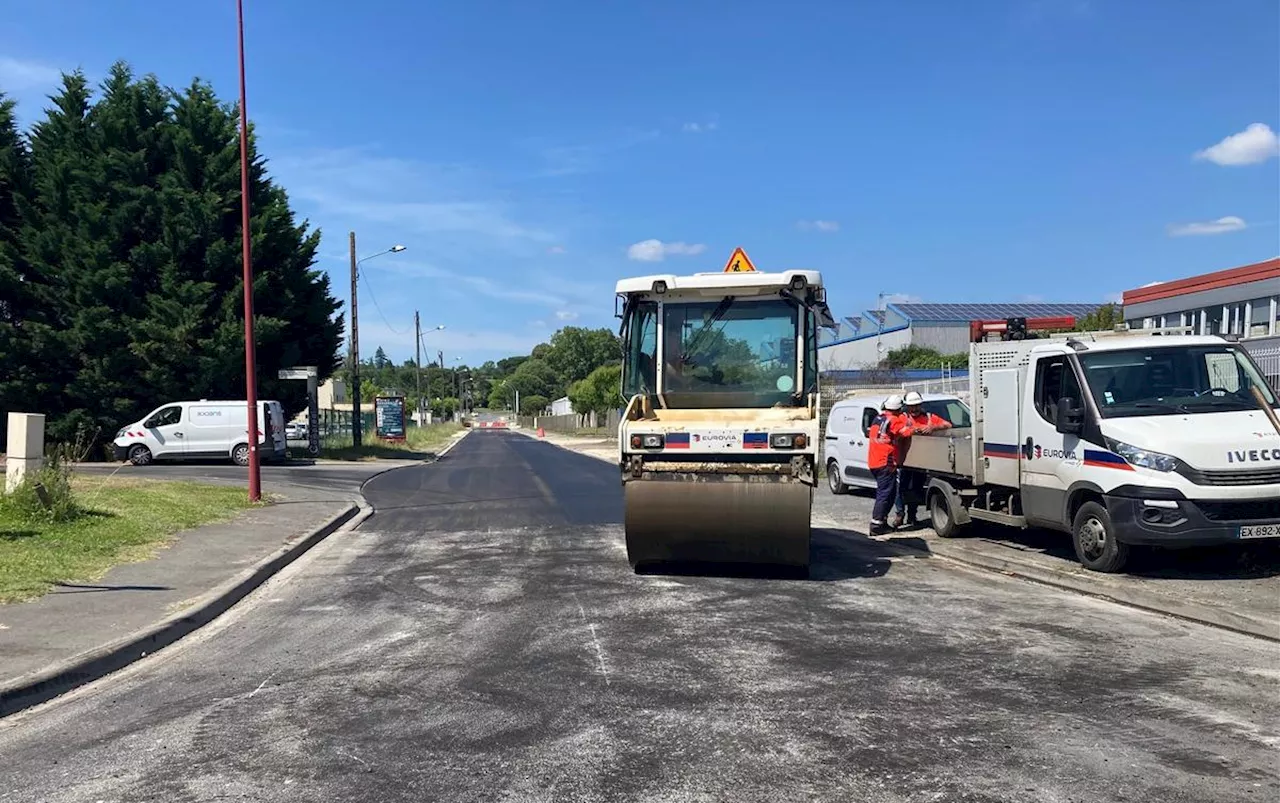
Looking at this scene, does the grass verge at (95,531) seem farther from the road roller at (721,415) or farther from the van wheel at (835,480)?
the van wheel at (835,480)

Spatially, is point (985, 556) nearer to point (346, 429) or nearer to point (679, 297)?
point (679, 297)

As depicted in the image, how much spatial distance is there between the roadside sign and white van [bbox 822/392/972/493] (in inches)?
1309

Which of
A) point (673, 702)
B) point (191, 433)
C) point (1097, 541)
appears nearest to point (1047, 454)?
point (1097, 541)

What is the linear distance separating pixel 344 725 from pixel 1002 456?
27.3 ft

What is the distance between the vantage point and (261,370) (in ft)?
110

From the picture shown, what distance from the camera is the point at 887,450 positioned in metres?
12.5

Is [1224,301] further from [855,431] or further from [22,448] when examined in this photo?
[22,448]

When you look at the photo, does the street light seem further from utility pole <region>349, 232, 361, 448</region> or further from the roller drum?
the roller drum

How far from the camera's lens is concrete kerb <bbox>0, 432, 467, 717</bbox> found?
609 centimetres

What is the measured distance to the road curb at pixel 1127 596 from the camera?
755 cm

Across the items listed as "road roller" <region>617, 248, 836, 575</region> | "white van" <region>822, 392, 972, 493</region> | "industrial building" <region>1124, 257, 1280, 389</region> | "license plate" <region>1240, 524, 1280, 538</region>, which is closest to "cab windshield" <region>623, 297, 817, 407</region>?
"road roller" <region>617, 248, 836, 575</region>

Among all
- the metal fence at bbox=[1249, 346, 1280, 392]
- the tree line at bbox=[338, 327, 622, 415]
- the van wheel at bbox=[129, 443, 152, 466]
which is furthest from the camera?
Answer: the tree line at bbox=[338, 327, 622, 415]

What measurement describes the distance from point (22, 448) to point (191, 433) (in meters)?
17.9

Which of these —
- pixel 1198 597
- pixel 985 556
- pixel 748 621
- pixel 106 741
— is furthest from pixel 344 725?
pixel 985 556
